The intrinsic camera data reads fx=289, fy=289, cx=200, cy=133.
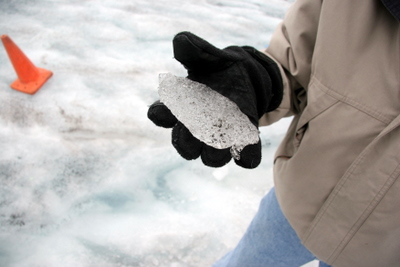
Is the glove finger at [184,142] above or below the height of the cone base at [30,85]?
above

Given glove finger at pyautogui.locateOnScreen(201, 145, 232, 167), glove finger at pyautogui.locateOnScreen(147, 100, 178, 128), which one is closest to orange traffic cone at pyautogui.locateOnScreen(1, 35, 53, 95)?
glove finger at pyautogui.locateOnScreen(147, 100, 178, 128)

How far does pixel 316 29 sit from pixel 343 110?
24cm

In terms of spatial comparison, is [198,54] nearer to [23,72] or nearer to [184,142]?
[184,142]

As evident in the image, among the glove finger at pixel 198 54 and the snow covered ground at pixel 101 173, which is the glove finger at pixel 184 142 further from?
the snow covered ground at pixel 101 173

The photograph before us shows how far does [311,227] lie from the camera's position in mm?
804

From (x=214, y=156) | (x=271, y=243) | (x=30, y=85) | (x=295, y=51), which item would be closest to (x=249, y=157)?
(x=214, y=156)

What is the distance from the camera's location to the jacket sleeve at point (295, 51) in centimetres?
79

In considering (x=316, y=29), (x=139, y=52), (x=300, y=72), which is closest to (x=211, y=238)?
(x=300, y=72)

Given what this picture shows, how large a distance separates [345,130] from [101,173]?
48.0 inches

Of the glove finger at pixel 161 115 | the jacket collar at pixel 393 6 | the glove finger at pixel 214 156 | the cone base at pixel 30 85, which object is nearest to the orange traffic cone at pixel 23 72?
the cone base at pixel 30 85

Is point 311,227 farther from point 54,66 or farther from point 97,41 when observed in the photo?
point 97,41

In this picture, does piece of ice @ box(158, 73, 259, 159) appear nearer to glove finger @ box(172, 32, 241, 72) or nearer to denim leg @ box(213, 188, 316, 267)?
glove finger @ box(172, 32, 241, 72)

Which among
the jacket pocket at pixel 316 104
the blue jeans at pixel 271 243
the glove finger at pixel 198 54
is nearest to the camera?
the glove finger at pixel 198 54

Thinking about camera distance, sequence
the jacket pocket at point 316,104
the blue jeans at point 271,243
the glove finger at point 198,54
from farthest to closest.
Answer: the blue jeans at point 271,243 → the jacket pocket at point 316,104 → the glove finger at point 198,54
